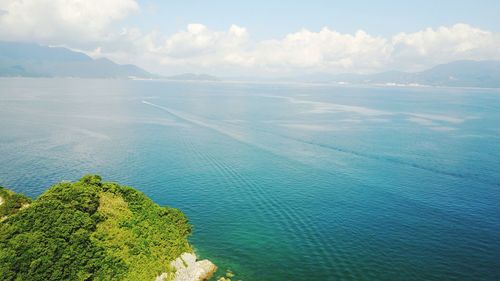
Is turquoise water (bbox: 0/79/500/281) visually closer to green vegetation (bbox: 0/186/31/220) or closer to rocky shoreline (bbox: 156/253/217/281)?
rocky shoreline (bbox: 156/253/217/281)

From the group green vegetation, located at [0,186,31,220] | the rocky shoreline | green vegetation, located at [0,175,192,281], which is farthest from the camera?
green vegetation, located at [0,186,31,220]

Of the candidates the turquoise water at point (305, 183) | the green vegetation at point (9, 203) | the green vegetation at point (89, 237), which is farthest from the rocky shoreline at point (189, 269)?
the green vegetation at point (9, 203)

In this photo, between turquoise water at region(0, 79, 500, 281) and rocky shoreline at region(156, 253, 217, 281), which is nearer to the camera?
rocky shoreline at region(156, 253, 217, 281)

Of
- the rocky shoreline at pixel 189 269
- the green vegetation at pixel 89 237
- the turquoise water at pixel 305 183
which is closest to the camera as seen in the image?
the green vegetation at pixel 89 237

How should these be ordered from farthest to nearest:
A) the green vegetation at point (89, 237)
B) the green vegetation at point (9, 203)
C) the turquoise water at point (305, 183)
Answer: the turquoise water at point (305, 183) < the green vegetation at point (9, 203) < the green vegetation at point (89, 237)

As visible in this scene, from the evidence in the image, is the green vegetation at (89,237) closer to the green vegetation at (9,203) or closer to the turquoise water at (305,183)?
the green vegetation at (9,203)

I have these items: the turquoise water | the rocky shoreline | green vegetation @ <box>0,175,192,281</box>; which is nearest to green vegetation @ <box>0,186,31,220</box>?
green vegetation @ <box>0,175,192,281</box>

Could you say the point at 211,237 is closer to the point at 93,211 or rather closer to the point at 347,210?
the point at 93,211

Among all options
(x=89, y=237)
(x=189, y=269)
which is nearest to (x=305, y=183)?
(x=189, y=269)
